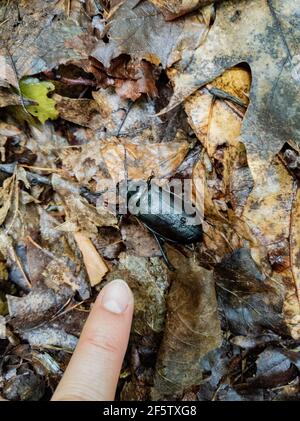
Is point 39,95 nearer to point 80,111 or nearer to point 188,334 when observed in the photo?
point 80,111

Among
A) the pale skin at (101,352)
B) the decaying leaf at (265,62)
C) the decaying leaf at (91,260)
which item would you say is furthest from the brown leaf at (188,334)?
the decaying leaf at (265,62)

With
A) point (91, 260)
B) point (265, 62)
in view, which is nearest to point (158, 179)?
point (91, 260)

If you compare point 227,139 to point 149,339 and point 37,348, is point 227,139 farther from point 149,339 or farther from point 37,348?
point 37,348

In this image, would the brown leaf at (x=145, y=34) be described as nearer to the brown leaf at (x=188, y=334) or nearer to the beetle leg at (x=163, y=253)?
the beetle leg at (x=163, y=253)

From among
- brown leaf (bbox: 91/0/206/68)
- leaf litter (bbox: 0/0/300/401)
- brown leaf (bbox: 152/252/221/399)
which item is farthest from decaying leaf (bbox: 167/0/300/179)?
brown leaf (bbox: 152/252/221/399)

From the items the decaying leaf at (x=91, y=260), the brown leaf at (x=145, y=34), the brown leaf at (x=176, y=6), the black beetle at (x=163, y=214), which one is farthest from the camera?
the decaying leaf at (x=91, y=260)

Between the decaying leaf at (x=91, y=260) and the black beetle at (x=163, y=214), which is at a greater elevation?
the black beetle at (x=163, y=214)

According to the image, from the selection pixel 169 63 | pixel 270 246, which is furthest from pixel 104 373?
pixel 169 63
